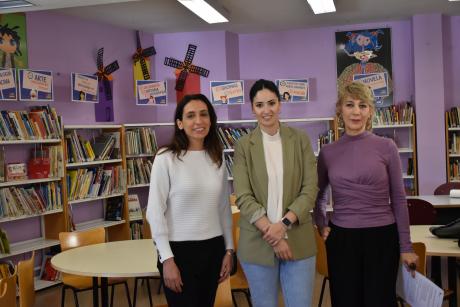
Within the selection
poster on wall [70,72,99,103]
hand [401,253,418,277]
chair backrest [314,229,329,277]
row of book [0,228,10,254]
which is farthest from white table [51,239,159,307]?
poster on wall [70,72,99,103]

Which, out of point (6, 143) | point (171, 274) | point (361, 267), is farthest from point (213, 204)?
point (6, 143)

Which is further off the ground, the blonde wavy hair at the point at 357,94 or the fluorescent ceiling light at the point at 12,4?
the fluorescent ceiling light at the point at 12,4

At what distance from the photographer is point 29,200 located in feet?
16.5

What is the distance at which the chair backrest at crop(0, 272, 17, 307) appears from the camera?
8.25 ft

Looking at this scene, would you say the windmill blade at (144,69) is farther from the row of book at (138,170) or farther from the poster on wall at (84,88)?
the row of book at (138,170)

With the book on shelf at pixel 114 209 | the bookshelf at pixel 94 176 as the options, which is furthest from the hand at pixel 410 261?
the book on shelf at pixel 114 209

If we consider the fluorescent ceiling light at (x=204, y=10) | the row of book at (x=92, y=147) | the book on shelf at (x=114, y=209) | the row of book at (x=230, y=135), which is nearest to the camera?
the fluorescent ceiling light at (x=204, y=10)

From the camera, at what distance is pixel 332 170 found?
2.39 m

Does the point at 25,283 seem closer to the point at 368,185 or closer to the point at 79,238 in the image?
the point at 79,238

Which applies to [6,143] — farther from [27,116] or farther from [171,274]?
[171,274]

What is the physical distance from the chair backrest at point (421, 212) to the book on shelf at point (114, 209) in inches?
137

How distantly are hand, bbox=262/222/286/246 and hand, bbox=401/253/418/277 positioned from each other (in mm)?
593

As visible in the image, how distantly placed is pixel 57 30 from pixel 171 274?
179 inches

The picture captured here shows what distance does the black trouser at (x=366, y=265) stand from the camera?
2.28 meters
